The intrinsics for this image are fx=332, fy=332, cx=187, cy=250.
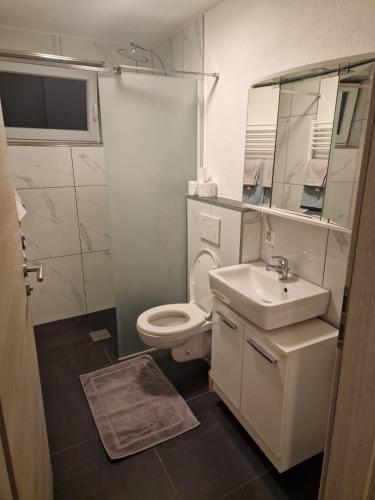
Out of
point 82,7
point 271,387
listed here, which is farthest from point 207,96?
point 271,387

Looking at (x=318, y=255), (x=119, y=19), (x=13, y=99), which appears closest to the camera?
(x=318, y=255)

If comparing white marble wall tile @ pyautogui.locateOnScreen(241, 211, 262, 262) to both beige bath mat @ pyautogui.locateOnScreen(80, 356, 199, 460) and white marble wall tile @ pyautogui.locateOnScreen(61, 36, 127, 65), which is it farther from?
white marble wall tile @ pyautogui.locateOnScreen(61, 36, 127, 65)

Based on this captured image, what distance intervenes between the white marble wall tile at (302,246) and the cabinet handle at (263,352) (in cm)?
46

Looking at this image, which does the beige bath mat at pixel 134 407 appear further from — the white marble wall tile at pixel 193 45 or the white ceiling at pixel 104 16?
the white ceiling at pixel 104 16

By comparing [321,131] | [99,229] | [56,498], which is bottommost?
[56,498]

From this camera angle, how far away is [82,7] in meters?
2.09

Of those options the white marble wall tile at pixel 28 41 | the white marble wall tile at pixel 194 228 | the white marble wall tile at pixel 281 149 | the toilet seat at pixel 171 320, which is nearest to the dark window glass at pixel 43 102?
the white marble wall tile at pixel 28 41

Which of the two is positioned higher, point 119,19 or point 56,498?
point 119,19

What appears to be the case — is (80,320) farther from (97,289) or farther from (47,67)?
(47,67)

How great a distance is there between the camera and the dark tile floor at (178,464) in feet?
5.23

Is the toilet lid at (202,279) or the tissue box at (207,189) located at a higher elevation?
the tissue box at (207,189)

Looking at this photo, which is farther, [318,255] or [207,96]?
[207,96]

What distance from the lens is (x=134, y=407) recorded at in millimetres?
2096

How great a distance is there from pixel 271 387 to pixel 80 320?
2.12 m
